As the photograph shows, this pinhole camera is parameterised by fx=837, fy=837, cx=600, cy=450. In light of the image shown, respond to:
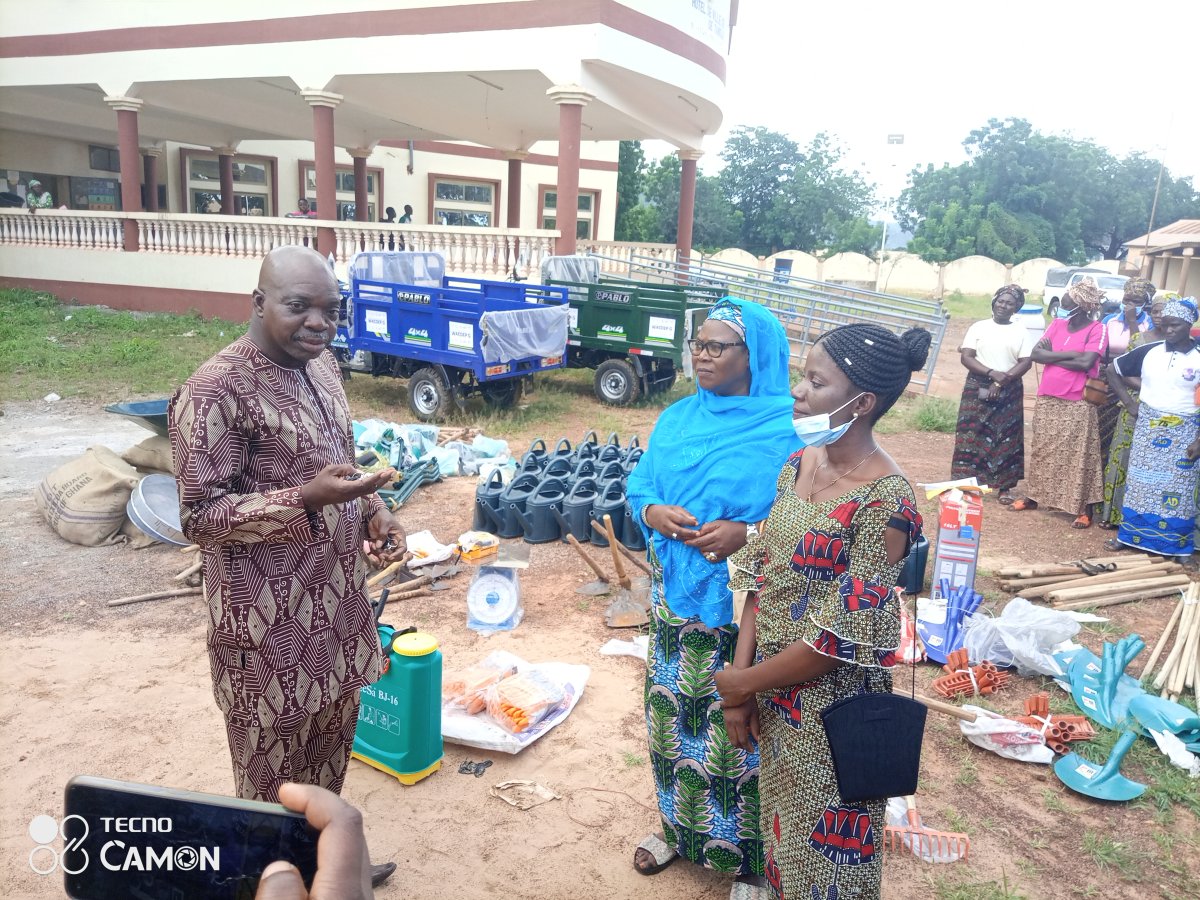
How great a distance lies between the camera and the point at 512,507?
577 centimetres

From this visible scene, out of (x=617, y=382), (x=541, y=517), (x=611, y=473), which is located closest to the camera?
(x=541, y=517)

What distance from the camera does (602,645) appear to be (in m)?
4.35

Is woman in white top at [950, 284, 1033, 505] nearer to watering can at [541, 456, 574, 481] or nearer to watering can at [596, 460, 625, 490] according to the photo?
watering can at [596, 460, 625, 490]

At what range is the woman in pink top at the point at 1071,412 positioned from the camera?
6.23 metres

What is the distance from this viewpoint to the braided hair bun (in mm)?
1854

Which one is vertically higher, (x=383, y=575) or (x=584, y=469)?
(x=584, y=469)

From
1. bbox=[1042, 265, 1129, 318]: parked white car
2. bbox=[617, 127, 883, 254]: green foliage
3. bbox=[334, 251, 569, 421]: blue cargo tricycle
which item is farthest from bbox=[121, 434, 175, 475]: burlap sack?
bbox=[617, 127, 883, 254]: green foliage

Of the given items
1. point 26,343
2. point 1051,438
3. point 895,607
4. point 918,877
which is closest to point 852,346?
point 895,607

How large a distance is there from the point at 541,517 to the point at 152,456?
2.66 metres

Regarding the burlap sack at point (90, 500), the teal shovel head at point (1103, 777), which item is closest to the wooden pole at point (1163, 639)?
the teal shovel head at point (1103, 777)

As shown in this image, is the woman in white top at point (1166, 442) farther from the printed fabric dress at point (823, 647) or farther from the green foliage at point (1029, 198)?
the green foliage at point (1029, 198)

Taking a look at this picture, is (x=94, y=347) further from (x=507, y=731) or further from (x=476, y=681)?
(x=507, y=731)

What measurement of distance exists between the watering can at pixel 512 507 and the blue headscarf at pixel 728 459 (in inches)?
134

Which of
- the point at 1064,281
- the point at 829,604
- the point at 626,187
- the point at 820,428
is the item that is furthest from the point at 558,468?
the point at 626,187
